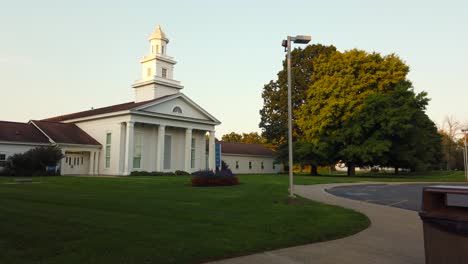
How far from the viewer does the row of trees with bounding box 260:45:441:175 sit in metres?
40.4

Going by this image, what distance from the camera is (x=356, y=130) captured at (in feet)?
134

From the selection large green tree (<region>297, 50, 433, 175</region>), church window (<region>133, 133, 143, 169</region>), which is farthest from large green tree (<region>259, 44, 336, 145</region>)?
church window (<region>133, 133, 143, 169</region>)

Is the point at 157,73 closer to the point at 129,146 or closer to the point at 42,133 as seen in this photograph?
the point at 129,146

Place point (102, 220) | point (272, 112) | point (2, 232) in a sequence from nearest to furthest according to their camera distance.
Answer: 1. point (2, 232)
2. point (102, 220)
3. point (272, 112)

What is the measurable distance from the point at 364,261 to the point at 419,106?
139 feet

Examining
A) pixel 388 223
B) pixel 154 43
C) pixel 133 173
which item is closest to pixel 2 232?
pixel 388 223

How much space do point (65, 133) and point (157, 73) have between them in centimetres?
1297

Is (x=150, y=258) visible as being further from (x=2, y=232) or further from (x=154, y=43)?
(x=154, y=43)

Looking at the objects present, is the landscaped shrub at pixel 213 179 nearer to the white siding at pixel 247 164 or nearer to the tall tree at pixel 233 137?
the white siding at pixel 247 164

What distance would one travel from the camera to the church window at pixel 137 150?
4333cm

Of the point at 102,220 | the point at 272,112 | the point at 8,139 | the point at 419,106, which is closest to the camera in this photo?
the point at 102,220

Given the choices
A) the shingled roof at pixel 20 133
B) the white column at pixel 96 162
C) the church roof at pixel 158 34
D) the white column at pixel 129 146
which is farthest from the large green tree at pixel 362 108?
the shingled roof at pixel 20 133

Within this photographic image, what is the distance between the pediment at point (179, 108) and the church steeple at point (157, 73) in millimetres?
3511

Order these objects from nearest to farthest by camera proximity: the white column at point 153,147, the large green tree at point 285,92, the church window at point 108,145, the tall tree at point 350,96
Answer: the tall tree at point 350,96 < the church window at point 108,145 < the white column at point 153,147 < the large green tree at point 285,92
